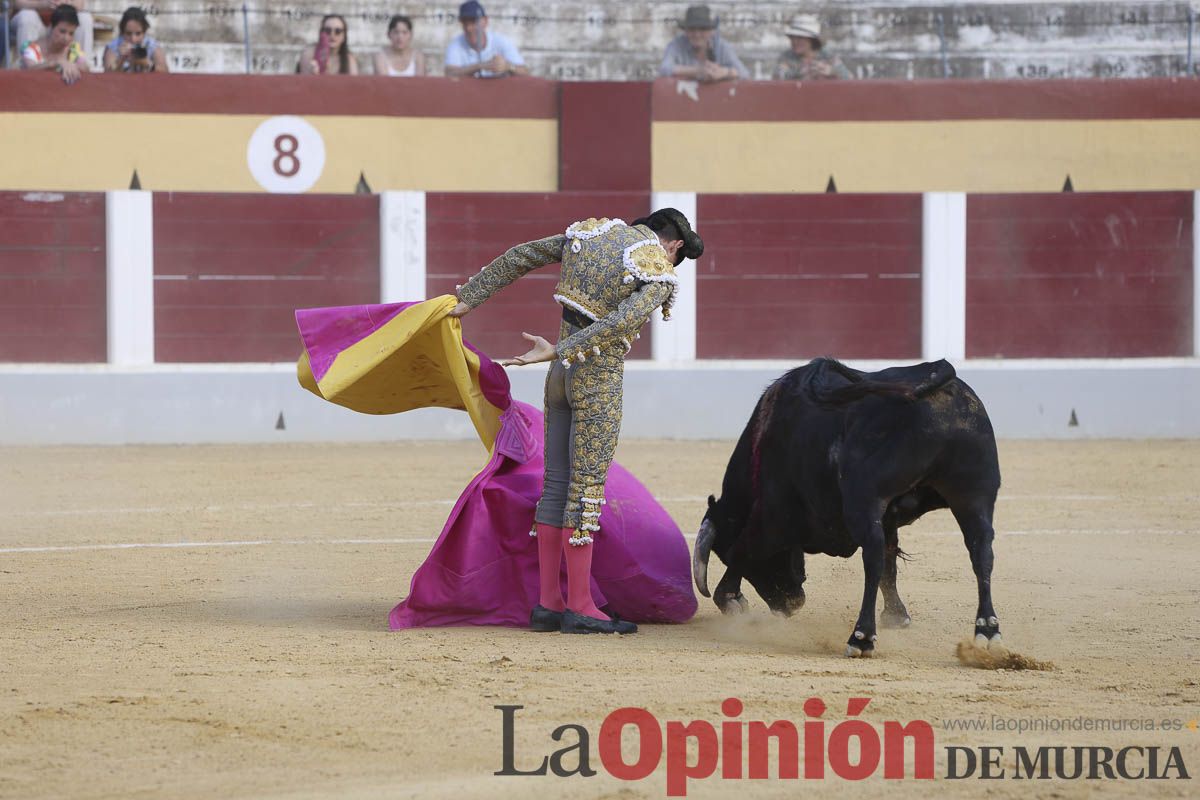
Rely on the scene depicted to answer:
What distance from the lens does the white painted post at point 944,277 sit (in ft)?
30.7

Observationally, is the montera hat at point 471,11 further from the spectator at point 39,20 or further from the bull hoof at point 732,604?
the bull hoof at point 732,604

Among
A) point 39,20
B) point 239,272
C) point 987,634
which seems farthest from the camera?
point 39,20

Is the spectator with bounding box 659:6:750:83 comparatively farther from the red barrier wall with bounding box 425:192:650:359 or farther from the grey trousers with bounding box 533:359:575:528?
the grey trousers with bounding box 533:359:575:528

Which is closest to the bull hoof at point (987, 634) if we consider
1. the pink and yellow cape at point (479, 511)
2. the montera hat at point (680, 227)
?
the pink and yellow cape at point (479, 511)

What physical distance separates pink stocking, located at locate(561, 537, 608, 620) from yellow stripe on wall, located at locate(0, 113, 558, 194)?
5.79 meters

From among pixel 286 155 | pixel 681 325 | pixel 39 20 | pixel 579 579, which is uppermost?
pixel 39 20

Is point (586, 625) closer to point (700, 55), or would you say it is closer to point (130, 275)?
point (130, 275)

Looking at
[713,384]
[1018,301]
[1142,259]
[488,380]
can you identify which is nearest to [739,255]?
[713,384]

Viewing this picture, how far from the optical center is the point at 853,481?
372 cm

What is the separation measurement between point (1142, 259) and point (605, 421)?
6350 millimetres

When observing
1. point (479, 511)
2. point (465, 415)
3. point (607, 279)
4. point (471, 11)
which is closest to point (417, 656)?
point (479, 511)

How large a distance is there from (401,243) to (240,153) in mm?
1191

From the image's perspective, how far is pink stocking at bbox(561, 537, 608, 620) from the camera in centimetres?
406

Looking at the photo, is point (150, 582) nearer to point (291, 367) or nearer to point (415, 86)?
point (291, 367)
